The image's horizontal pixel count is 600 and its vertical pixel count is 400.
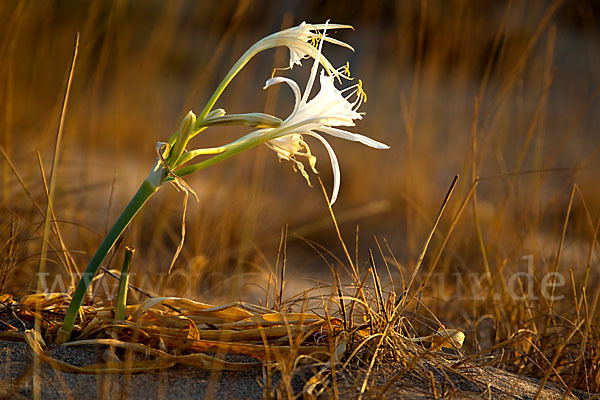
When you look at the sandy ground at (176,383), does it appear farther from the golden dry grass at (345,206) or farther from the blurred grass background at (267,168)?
the blurred grass background at (267,168)

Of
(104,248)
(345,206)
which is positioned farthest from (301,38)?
(345,206)

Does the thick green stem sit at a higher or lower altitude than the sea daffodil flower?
lower

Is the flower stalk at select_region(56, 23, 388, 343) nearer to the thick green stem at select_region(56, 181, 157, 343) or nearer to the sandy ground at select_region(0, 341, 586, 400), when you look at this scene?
the thick green stem at select_region(56, 181, 157, 343)

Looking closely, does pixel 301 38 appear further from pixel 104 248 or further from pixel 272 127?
pixel 104 248

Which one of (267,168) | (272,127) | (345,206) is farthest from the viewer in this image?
(267,168)

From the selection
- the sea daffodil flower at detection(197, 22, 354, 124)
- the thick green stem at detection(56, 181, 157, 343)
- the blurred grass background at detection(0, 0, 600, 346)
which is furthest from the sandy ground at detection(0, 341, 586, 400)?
the sea daffodil flower at detection(197, 22, 354, 124)
